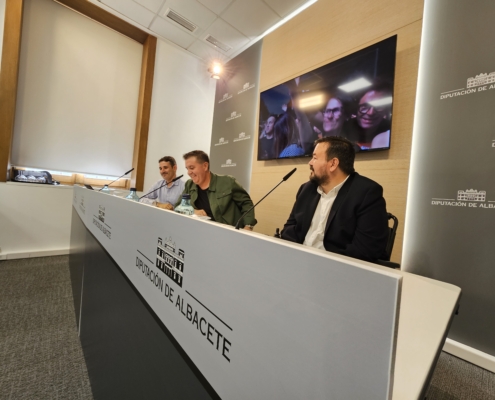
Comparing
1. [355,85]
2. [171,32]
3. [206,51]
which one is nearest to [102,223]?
[355,85]

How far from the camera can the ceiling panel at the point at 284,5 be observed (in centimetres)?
273

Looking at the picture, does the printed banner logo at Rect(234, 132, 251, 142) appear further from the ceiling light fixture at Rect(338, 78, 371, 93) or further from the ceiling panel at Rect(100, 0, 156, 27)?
the ceiling panel at Rect(100, 0, 156, 27)

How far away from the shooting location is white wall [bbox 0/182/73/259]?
2932mm

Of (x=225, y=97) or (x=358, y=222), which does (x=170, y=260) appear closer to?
(x=358, y=222)

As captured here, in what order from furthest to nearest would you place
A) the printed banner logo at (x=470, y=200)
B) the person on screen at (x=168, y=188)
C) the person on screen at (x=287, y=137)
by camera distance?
the person on screen at (x=168, y=188)
the person on screen at (x=287, y=137)
the printed banner logo at (x=470, y=200)

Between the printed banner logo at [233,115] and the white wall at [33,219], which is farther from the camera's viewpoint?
the printed banner logo at [233,115]

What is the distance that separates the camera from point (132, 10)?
3.33 meters

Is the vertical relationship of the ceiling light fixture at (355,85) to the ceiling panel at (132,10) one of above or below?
below

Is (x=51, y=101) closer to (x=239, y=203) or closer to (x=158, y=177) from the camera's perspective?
(x=158, y=177)

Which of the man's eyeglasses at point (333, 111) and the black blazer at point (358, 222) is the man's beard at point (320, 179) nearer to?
the black blazer at point (358, 222)

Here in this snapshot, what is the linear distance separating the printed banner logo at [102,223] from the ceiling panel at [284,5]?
116 inches

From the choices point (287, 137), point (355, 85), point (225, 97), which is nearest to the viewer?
point (355, 85)

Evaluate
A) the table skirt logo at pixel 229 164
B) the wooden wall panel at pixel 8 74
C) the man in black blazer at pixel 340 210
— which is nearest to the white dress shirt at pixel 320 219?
the man in black blazer at pixel 340 210

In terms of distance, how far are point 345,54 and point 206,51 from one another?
278cm
